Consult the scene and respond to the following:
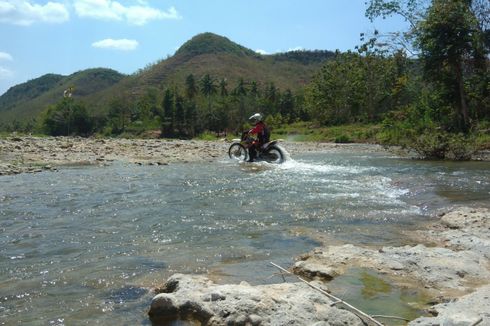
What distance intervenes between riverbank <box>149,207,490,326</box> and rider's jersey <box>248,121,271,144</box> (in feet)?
41.9

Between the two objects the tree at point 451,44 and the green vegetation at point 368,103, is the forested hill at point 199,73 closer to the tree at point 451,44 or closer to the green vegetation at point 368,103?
the green vegetation at point 368,103

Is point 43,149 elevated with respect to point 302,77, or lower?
lower

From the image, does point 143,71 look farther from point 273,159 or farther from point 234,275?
point 234,275

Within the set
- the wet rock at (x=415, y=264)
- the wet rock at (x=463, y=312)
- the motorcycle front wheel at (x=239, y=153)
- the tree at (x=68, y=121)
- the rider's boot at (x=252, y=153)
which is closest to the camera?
the wet rock at (x=463, y=312)

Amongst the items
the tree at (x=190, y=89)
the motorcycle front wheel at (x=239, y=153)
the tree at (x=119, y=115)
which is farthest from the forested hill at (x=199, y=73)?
the motorcycle front wheel at (x=239, y=153)

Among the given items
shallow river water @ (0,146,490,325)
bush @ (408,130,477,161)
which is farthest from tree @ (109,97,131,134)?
shallow river water @ (0,146,490,325)

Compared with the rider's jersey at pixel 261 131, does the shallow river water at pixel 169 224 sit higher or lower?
lower

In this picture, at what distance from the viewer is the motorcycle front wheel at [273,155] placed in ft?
63.3

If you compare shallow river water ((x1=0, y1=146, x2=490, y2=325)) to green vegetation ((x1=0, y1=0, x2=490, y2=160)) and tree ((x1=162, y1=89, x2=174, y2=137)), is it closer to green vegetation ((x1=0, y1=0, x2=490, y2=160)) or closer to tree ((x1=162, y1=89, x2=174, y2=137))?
green vegetation ((x1=0, y1=0, x2=490, y2=160))

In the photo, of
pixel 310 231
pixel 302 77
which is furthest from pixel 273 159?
pixel 302 77

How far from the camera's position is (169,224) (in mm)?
8445

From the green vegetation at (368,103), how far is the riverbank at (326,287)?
15.1 metres

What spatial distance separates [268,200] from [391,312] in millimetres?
6575

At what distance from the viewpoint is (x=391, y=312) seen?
437 centimetres
